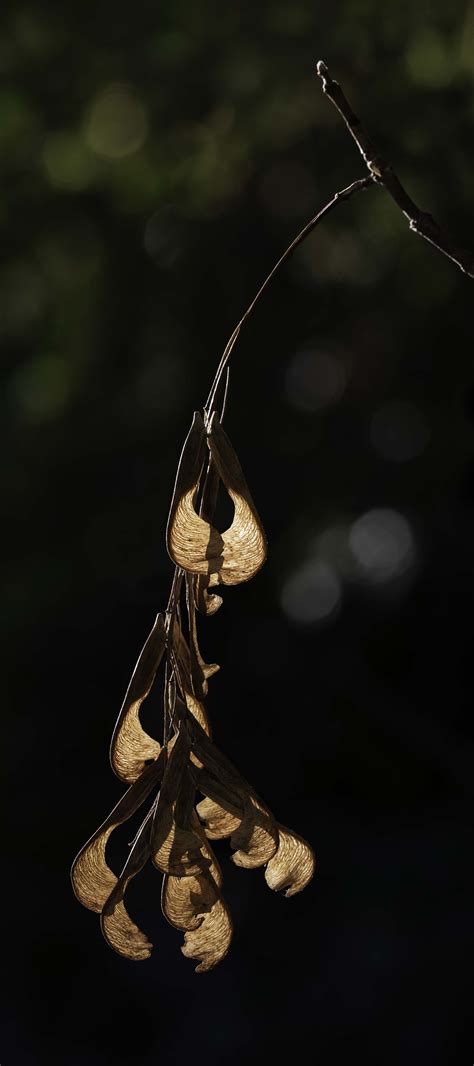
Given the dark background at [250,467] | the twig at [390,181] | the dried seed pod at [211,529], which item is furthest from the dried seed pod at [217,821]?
the dark background at [250,467]

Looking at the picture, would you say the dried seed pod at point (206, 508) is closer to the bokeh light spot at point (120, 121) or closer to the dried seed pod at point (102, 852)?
the dried seed pod at point (102, 852)

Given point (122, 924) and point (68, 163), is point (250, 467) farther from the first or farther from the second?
point (122, 924)

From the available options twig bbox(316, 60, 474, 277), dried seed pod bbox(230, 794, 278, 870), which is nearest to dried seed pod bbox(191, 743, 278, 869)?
dried seed pod bbox(230, 794, 278, 870)

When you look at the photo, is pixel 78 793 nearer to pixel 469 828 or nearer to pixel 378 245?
pixel 469 828

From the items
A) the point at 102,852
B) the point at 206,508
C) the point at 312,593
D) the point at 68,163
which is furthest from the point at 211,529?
the point at 68,163

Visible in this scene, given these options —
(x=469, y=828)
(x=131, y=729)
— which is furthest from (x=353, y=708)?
(x=131, y=729)

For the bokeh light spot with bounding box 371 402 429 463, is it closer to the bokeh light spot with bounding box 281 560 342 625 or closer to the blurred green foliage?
the blurred green foliage
